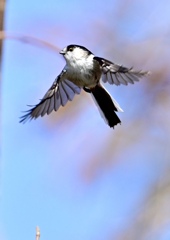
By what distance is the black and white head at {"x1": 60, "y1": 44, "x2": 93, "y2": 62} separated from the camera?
1.43 m

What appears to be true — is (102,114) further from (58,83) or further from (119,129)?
(119,129)

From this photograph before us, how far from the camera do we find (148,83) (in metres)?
2.37

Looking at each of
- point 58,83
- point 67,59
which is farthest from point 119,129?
point 67,59

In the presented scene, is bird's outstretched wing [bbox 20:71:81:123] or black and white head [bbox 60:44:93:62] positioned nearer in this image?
black and white head [bbox 60:44:93:62]

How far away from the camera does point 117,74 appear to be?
155 cm

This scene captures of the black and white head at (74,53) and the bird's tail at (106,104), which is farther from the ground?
the black and white head at (74,53)

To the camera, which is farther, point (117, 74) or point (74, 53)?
point (117, 74)

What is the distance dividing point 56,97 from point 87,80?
0.40 ft

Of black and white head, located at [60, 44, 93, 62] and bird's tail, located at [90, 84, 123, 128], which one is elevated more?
black and white head, located at [60, 44, 93, 62]

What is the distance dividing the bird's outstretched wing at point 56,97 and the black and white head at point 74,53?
96 mm

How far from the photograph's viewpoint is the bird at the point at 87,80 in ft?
4.78

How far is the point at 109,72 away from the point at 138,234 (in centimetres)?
85

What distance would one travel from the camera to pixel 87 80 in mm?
1493

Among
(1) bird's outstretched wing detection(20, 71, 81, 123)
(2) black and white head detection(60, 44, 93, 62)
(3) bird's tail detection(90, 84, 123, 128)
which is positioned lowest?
(3) bird's tail detection(90, 84, 123, 128)
